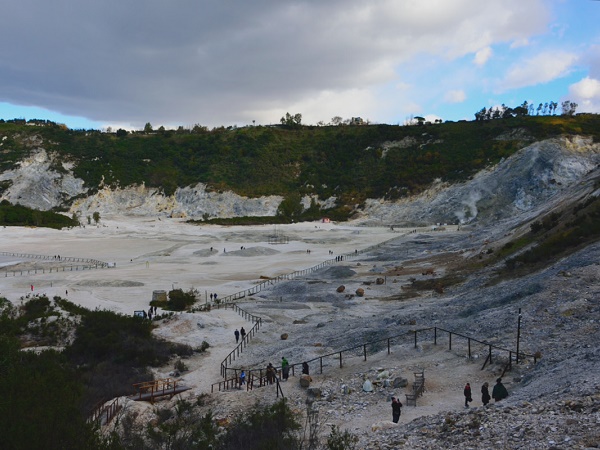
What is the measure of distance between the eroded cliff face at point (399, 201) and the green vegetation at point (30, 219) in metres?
18.5

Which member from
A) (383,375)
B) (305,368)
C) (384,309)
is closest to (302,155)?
(384,309)

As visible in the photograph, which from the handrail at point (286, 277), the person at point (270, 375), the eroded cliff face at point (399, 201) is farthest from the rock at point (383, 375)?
the eroded cliff face at point (399, 201)

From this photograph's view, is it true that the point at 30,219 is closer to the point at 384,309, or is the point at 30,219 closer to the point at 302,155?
the point at 302,155

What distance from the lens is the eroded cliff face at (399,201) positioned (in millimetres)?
95375

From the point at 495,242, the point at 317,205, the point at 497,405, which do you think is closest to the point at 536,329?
the point at 497,405

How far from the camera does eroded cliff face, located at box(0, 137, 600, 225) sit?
9538 cm

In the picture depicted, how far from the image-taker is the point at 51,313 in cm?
2888

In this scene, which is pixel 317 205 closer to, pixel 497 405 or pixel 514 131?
pixel 514 131

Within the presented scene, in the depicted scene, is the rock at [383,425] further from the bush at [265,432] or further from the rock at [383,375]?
the rock at [383,375]

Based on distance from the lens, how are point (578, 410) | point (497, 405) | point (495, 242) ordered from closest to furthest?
1. point (578, 410)
2. point (497, 405)
3. point (495, 242)

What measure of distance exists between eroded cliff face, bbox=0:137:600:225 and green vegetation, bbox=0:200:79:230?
60.6 ft

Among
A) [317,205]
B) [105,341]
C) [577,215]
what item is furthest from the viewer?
[317,205]

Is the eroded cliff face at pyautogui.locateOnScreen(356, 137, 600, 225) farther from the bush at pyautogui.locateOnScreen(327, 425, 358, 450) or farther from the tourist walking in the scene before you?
the bush at pyautogui.locateOnScreen(327, 425, 358, 450)

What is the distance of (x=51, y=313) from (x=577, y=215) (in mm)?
37073
